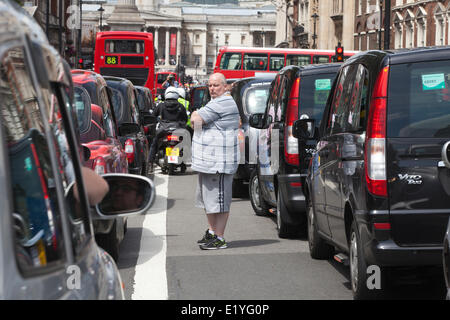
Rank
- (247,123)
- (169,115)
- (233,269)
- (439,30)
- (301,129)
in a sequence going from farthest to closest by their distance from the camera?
(439,30)
(169,115)
(247,123)
(301,129)
(233,269)

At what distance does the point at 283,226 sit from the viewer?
10.3 meters

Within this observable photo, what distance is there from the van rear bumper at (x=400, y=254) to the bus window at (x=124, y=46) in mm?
42402

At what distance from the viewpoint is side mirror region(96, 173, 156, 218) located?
3299mm

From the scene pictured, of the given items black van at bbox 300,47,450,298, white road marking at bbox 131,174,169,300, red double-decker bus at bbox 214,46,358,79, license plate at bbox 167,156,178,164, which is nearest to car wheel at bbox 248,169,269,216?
white road marking at bbox 131,174,169,300

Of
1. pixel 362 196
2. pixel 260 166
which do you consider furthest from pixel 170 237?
pixel 362 196

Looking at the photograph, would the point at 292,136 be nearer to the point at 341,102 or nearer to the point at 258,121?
the point at 258,121

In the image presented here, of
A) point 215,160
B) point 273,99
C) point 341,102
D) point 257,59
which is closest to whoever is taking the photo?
point 341,102

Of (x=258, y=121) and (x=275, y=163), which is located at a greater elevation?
(x=258, y=121)

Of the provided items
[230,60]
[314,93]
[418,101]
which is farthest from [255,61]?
[418,101]

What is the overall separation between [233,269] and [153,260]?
862 mm

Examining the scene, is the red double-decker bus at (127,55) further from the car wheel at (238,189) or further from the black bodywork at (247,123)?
the black bodywork at (247,123)

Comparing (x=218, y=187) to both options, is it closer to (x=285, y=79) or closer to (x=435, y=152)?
(x=285, y=79)

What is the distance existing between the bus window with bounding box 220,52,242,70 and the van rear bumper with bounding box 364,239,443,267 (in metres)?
42.5

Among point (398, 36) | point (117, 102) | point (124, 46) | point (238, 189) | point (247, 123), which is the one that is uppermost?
point (398, 36)
